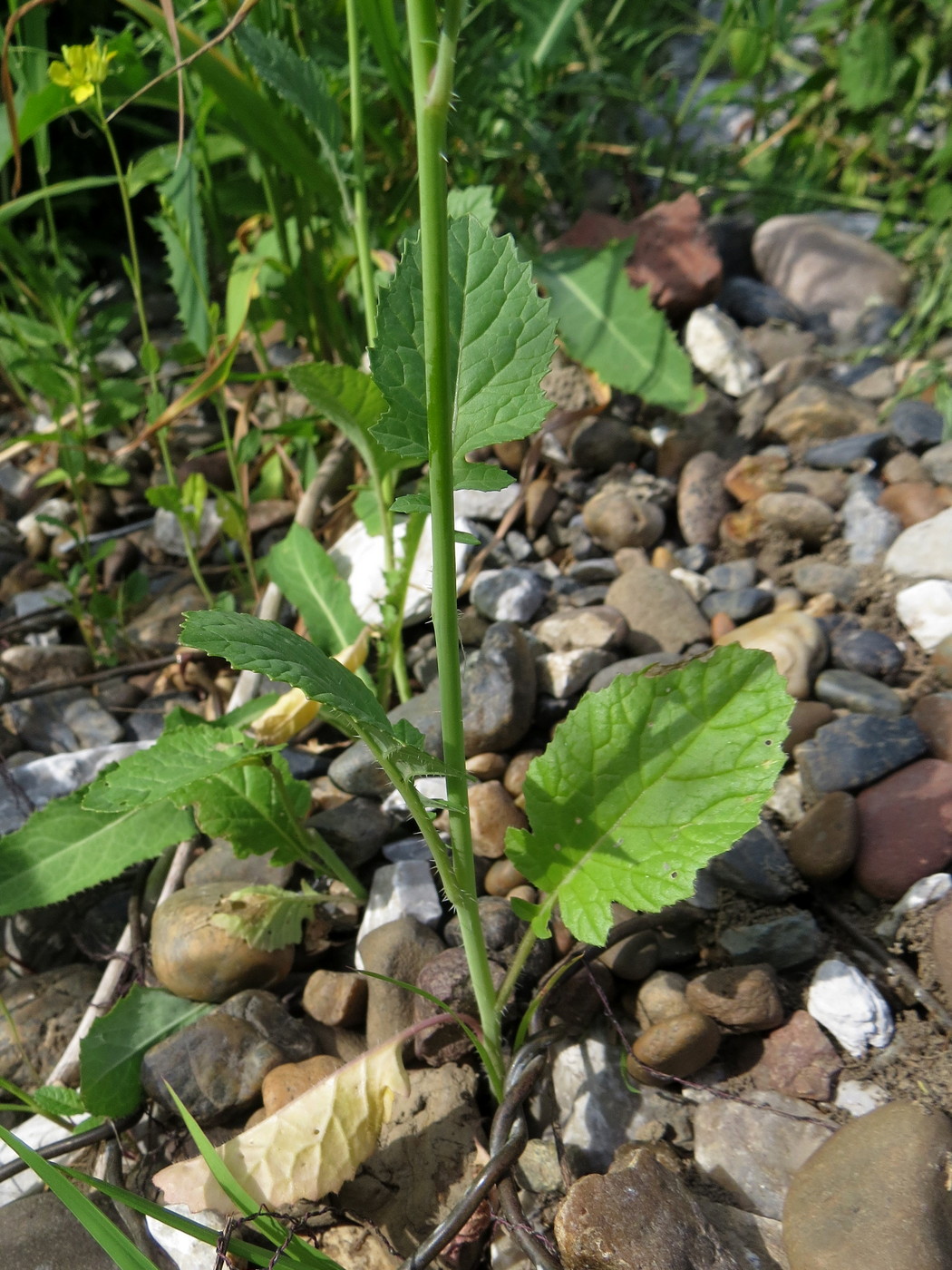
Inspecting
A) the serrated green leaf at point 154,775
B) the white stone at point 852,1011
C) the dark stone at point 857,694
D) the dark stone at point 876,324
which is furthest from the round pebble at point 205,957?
the dark stone at point 876,324

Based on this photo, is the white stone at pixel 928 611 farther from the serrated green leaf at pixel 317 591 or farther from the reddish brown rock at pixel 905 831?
the serrated green leaf at pixel 317 591

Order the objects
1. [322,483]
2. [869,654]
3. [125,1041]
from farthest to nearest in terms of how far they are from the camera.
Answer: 1. [322,483]
2. [869,654]
3. [125,1041]

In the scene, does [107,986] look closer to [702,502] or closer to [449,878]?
[449,878]

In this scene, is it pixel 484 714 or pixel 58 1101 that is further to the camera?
pixel 484 714

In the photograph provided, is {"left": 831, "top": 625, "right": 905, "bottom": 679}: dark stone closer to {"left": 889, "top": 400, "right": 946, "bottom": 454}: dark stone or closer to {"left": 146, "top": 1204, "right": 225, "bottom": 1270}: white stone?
{"left": 889, "top": 400, "right": 946, "bottom": 454}: dark stone

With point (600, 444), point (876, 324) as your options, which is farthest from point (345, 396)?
point (876, 324)

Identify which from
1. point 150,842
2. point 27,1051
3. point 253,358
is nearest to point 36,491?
point 253,358

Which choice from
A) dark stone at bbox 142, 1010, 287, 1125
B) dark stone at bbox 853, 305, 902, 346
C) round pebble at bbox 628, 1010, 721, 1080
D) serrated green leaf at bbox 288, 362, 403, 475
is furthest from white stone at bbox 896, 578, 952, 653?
dark stone at bbox 142, 1010, 287, 1125
